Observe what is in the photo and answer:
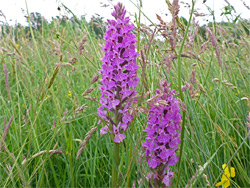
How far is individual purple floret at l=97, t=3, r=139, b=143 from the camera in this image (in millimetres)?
1127

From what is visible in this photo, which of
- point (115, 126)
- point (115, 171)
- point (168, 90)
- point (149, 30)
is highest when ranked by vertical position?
point (149, 30)

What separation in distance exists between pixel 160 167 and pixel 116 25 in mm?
678

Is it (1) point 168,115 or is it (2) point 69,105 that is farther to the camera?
(2) point 69,105

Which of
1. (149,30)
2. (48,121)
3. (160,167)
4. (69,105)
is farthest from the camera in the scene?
(69,105)

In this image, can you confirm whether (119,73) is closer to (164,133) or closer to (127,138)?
(164,133)

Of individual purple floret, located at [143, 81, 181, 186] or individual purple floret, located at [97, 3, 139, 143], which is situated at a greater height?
individual purple floret, located at [97, 3, 139, 143]

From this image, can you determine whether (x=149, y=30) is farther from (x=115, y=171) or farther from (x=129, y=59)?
(x=115, y=171)

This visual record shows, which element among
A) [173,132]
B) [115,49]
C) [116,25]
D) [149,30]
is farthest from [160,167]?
[149,30]

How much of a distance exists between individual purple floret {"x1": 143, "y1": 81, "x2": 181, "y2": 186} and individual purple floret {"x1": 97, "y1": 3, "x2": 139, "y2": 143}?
0.11 meters

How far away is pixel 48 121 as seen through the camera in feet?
7.48

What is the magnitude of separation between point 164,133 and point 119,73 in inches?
13.0

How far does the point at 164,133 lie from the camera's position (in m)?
1.06

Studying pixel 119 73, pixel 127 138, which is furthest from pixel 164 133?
pixel 127 138

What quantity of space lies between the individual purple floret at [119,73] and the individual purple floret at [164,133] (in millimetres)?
114
